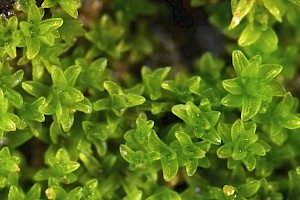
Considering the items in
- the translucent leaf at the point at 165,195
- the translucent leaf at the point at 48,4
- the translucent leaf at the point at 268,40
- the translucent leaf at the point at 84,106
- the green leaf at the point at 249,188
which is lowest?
the translucent leaf at the point at 165,195

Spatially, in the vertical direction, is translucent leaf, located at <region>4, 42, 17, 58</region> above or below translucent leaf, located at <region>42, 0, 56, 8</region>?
below

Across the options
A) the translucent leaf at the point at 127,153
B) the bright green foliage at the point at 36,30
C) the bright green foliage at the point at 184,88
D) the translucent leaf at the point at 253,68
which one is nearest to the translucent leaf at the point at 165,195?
the translucent leaf at the point at 127,153

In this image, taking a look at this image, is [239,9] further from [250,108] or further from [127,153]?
[127,153]

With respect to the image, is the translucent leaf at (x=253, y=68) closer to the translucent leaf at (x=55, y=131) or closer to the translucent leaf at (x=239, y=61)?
the translucent leaf at (x=239, y=61)

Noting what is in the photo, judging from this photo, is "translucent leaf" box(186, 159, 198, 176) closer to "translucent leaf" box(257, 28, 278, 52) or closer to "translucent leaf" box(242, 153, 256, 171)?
"translucent leaf" box(242, 153, 256, 171)

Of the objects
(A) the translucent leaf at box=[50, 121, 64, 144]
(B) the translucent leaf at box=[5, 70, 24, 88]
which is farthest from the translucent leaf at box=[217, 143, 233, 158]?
(B) the translucent leaf at box=[5, 70, 24, 88]

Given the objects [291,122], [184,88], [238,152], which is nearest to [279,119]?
[291,122]
